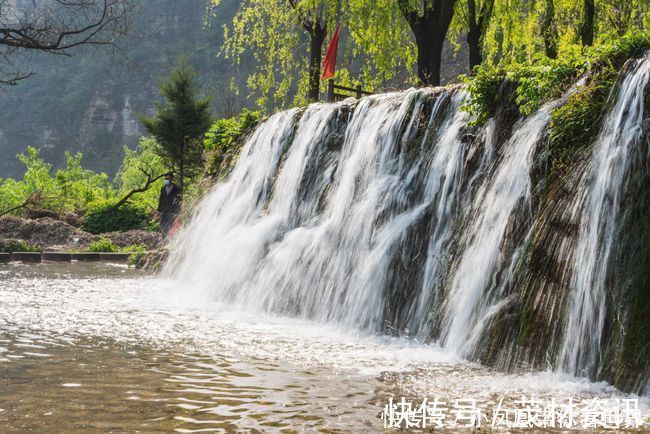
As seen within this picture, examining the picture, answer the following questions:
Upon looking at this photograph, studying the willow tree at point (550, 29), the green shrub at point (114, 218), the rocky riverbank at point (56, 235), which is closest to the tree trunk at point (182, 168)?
the green shrub at point (114, 218)

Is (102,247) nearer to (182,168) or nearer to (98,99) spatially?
(182,168)

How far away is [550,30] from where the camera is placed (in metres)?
16.0

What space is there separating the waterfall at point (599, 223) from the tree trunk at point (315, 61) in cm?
1554

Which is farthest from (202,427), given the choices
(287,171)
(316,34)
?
(316,34)

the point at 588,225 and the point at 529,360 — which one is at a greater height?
the point at 588,225

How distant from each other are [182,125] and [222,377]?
76.5 ft

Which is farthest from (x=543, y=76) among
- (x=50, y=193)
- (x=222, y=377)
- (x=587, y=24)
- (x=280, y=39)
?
(x=50, y=193)

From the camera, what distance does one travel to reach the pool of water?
370cm

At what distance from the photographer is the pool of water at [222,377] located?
12.1 feet

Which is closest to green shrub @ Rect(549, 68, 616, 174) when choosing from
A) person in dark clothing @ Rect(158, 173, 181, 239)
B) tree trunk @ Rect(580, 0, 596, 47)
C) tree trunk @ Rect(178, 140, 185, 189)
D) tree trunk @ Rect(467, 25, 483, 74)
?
tree trunk @ Rect(580, 0, 596, 47)

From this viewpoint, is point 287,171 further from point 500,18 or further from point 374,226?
point 500,18

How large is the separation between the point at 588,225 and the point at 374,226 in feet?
10.1

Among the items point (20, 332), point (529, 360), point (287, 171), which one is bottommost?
point (20, 332)

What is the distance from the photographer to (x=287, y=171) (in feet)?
36.6
